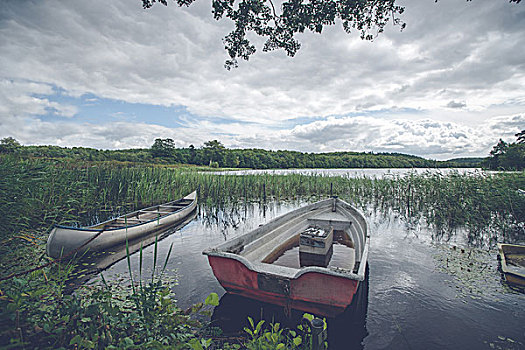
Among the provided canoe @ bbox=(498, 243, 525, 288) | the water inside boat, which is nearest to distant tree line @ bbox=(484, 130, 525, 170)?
canoe @ bbox=(498, 243, 525, 288)

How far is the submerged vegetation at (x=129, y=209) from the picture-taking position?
190cm

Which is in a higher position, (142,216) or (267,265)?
(267,265)

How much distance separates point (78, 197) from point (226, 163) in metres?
48.6

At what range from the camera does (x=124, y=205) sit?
32.3 feet

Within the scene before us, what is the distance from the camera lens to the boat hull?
9.84 feet

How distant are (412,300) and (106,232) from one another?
6700 millimetres

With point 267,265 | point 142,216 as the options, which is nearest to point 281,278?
point 267,265

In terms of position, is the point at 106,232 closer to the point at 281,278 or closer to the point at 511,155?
the point at 281,278

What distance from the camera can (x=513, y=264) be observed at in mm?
4738

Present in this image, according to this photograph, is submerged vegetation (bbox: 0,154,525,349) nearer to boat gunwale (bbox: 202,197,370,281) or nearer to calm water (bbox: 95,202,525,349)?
calm water (bbox: 95,202,525,349)

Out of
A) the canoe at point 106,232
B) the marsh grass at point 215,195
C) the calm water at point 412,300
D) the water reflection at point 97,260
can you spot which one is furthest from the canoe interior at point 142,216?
the calm water at point 412,300

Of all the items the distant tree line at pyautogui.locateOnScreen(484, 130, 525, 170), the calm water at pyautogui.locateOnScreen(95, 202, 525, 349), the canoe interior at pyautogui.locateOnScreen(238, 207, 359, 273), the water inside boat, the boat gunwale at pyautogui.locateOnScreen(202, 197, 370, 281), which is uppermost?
the distant tree line at pyautogui.locateOnScreen(484, 130, 525, 170)

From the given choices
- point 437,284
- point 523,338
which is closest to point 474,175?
point 437,284

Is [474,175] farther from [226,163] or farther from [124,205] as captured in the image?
[226,163]
